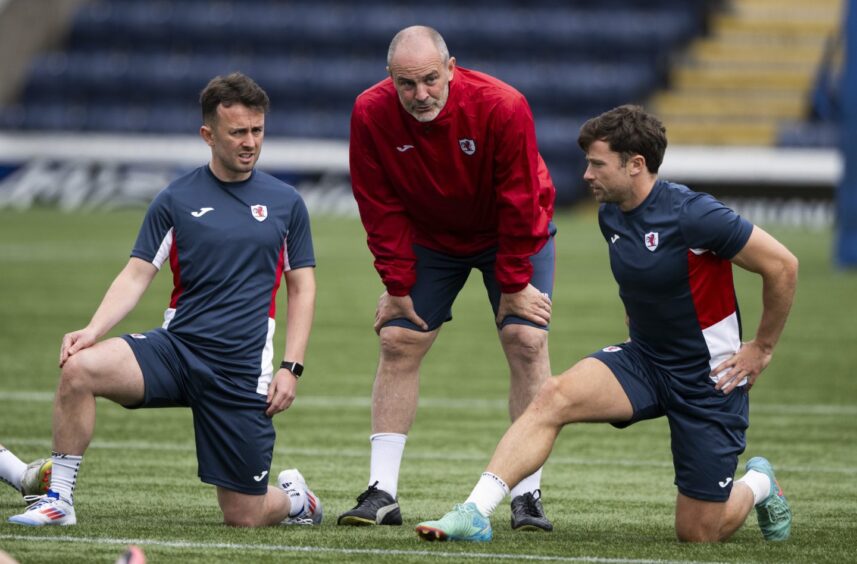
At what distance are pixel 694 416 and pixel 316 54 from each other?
31.0 m

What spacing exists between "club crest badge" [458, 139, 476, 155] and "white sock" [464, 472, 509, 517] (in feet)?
4.42

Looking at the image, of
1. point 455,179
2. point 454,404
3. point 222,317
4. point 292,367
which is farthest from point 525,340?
point 454,404

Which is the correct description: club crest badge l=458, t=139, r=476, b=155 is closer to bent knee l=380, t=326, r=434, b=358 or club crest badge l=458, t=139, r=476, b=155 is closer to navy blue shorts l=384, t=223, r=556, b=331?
navy blue shorts l=384, t=223, r=556, b=331

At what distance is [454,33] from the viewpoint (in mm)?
35031

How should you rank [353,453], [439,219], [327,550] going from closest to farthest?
[327,550], [439,219], [353,453]

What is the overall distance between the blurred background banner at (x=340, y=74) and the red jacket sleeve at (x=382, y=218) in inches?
950

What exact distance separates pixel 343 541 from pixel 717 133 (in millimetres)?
28634

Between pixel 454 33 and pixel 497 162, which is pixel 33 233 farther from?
pixel 497 162

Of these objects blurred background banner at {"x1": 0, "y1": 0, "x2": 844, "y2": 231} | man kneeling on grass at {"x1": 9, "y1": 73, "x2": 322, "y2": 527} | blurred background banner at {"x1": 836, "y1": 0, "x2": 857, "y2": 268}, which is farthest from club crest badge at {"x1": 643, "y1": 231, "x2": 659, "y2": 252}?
blurred background banner at {"x1": 0, "y1": 0, "x2": 844, "y2": 231}

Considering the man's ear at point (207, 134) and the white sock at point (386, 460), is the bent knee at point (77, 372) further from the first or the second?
the white sock at point (386, 460)

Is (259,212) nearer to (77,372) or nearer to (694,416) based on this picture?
(77,372)

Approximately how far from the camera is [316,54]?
35.8 m

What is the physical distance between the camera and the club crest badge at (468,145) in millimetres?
5977

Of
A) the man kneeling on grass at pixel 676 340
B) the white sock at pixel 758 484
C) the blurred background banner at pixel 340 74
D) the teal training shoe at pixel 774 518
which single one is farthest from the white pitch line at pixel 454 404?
the blurred background banner at pixel 340 74
